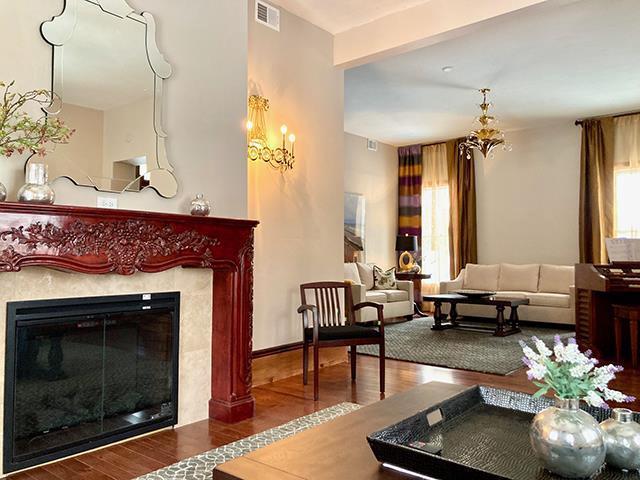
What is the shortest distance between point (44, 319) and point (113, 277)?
0.41m

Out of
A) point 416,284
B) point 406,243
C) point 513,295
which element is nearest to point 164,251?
point 513,295

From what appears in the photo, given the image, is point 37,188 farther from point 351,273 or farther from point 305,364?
point 351,273

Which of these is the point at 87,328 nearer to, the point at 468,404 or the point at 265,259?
the point at 265,259

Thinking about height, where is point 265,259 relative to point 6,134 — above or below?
below

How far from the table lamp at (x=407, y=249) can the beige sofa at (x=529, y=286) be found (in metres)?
0.94

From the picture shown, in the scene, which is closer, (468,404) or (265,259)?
(468,404)

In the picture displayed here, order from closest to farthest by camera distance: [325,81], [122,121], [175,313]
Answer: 1. [122,121]
2. [175,313]
3. [325,81]

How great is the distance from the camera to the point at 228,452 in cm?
259

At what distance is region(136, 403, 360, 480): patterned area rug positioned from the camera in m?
2.32

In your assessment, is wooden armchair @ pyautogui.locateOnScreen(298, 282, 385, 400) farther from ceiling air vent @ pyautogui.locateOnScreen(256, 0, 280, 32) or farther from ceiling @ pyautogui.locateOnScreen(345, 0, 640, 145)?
ceiling @ pyautogui.locateOnScreen(345, 0, 640, 145)

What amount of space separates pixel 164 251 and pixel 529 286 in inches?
253

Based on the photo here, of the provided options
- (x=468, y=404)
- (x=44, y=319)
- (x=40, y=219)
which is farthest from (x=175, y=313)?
(x=468, y=404)

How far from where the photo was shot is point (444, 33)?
160 inches

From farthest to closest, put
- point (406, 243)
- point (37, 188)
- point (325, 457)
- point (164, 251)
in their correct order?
point (406, 243) → point (164, 251) → point (37, 188) → point (325, 457)
